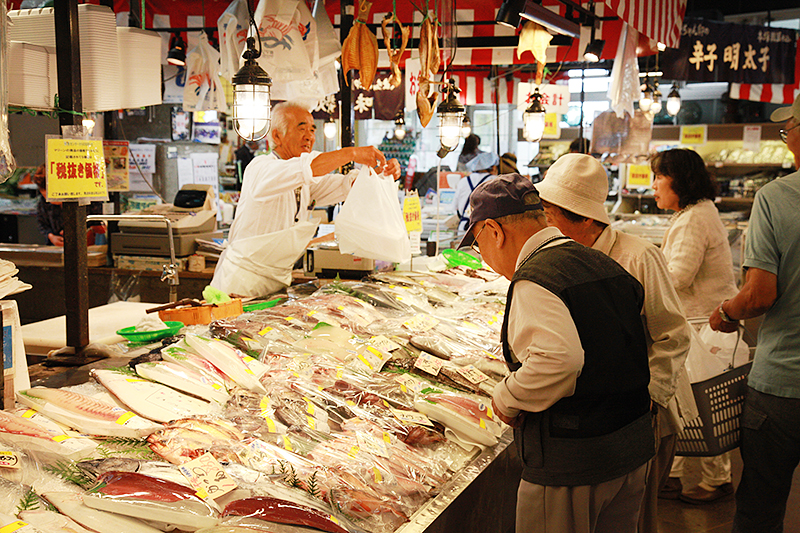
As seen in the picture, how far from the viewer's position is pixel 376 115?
10.9 m

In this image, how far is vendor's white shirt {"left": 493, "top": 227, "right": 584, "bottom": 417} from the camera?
68.1 inches

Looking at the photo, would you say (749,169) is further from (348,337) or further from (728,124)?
(348,337)

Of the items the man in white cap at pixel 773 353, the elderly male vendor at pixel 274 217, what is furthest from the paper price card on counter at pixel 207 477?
the elderly male vendor at pixel 274 217

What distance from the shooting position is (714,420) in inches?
127

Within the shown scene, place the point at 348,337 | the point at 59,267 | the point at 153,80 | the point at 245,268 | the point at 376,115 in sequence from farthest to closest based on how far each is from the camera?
the point at 376,115 < the point at 59,267 < the point at 245,268 < the point at 153,80 < the point at 348,337

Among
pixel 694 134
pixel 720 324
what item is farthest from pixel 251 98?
pixel 694 134

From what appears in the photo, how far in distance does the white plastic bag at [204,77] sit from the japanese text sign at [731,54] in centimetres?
615

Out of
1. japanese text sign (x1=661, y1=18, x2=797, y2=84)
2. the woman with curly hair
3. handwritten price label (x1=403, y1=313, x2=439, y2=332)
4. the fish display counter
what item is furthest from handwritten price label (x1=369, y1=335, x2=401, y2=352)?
japanese text sign (x1=661, y1=18, x2=797, y2=84)

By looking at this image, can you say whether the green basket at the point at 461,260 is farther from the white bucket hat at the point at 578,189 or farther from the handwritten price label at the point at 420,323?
the white bucket hat at the point at 578,189

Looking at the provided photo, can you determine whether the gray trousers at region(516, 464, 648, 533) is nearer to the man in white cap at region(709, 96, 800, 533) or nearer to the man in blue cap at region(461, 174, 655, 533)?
the man in blue cap at region(461, 174, 655, 533)

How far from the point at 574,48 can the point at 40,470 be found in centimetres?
770

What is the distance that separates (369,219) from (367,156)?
425mm

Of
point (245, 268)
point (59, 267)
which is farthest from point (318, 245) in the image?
point (59, 267)

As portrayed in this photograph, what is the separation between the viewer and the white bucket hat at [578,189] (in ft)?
8.19
